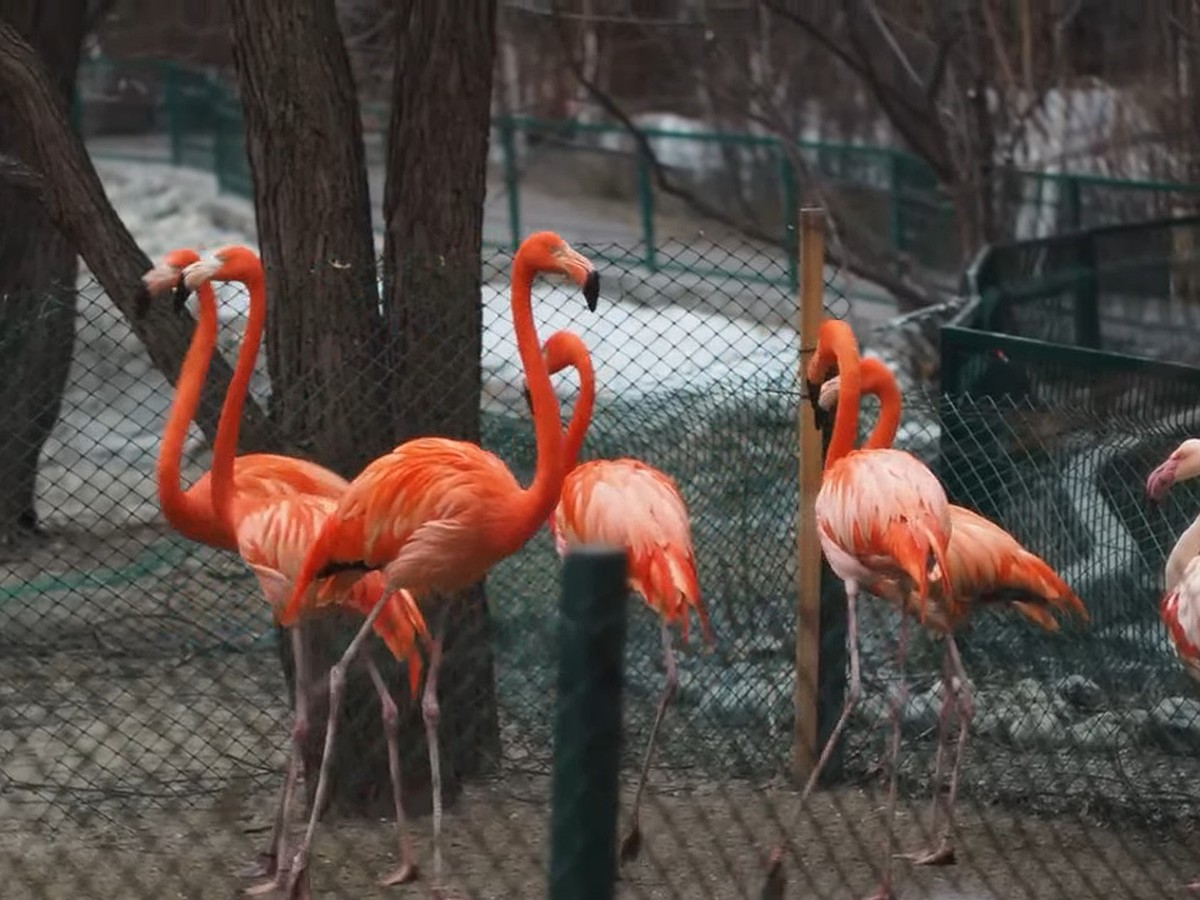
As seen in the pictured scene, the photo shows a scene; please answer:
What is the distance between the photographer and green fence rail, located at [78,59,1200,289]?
36.6 feet

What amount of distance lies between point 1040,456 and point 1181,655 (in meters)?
0.91

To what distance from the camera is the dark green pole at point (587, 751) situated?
1759mm

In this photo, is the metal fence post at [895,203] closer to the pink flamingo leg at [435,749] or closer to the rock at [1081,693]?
the rock at [1081,693]

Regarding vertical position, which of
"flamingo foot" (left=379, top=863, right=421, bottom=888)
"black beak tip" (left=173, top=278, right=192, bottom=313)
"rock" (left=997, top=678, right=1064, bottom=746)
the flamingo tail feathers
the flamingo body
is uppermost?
"black beak tip" (left=173, top=278, right=192, bottom=313)

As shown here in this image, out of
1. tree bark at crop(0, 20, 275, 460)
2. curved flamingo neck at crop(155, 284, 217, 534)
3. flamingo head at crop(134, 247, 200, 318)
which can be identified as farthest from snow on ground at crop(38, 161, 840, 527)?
flamingo head at crop(134, 247, 200, 318)

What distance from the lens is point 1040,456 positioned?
5.20 metres

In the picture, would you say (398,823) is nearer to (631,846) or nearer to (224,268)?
(631,846)

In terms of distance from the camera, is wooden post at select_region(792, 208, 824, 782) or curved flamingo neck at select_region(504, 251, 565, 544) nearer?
curved flamingo neck at select_region(504, 251, 565, 544)

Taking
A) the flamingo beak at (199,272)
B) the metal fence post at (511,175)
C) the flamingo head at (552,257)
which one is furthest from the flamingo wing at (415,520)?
the metal fence post at (511,175)

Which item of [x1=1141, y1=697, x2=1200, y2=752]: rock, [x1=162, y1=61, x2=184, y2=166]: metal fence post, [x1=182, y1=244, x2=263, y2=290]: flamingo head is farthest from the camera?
[x1=162, y1=61, x2=184, y2=166]: metal fence post

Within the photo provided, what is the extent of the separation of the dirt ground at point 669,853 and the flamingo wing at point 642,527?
0.50 m

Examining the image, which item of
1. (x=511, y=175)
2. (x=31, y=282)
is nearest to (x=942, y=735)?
(x=31, y=282)

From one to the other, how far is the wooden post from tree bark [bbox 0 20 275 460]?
1360 millimetres

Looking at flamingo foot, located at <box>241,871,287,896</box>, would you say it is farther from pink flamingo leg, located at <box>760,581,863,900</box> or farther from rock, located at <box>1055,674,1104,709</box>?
rock, located at <box>1055,674,1104,709</box>
